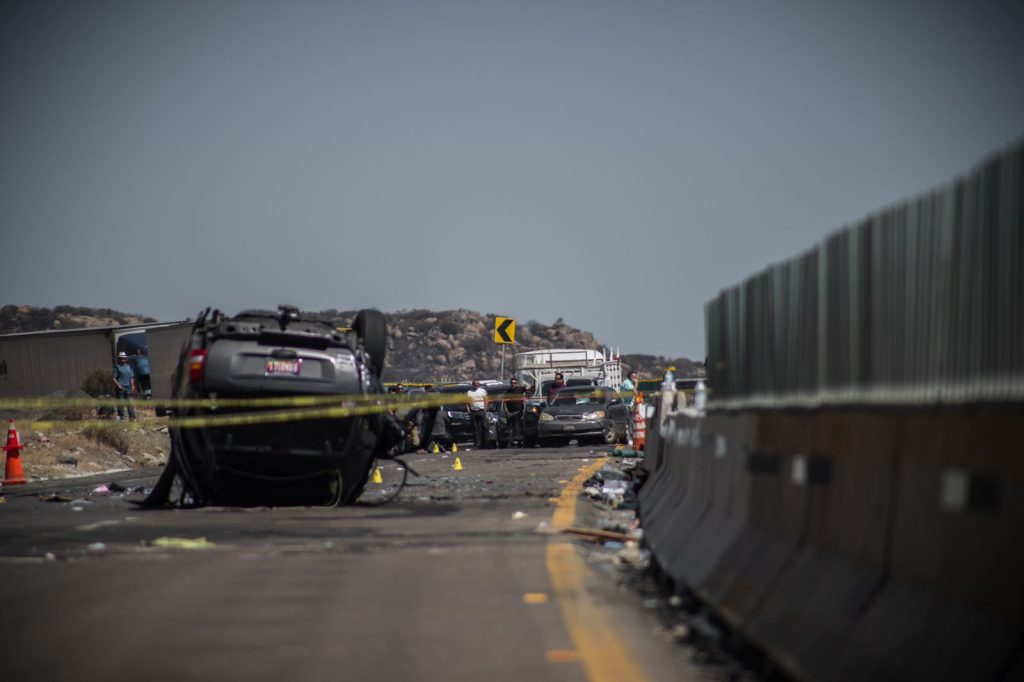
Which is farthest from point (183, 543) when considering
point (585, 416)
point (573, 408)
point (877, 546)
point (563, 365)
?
point (563, 365)

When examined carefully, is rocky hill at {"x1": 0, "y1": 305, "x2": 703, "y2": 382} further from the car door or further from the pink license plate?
the pink license plate

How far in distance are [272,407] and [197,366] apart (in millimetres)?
856

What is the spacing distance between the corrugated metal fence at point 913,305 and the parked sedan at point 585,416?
25.9 metres

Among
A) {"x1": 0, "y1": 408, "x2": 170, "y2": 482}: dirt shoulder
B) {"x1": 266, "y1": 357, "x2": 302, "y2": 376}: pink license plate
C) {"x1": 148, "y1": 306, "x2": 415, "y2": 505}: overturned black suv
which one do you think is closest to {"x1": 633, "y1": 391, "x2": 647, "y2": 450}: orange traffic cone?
{"x1": 0, "y1": 408, "x2": 170, "y2": 482}: dirt shoulder

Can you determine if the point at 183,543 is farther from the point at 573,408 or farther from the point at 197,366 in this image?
the point at 573,408

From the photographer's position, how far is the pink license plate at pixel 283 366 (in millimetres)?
13367

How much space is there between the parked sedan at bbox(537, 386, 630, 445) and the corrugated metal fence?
25.9 metres

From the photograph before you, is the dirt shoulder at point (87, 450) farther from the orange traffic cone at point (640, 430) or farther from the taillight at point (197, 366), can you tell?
the taillight at point (197, 366)

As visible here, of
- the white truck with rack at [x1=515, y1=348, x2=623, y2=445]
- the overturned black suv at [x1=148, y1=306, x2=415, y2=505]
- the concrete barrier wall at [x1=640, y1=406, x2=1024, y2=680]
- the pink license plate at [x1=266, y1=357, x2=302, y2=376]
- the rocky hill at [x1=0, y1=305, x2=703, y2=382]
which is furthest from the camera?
the rocky hill at [x1=0, y1=305, x2=703, y2=382]

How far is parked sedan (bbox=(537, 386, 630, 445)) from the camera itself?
33.5 meters

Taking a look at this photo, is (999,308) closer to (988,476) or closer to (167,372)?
(988,476)

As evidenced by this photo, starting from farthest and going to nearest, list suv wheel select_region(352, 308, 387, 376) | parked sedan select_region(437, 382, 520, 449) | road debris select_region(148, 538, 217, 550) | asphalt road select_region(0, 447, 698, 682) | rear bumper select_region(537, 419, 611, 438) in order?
parked sedan select_region(437, 382, 520, 449)
rear bumper select_region(537, 419, 611, 438)
suv wheel select_region(352, 308, 387, 376)
road debris select_region(148, 538, 217, 550)
asphalt road select_region(0, 447, 698, 682)

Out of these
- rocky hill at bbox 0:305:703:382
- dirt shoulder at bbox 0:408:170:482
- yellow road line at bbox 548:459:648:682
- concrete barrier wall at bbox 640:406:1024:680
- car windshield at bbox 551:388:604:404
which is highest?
rocky hill at bbox 0:305:703:382

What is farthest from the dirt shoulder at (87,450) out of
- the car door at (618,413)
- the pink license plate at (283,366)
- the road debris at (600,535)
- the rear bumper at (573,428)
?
the road debris at (600,535)
